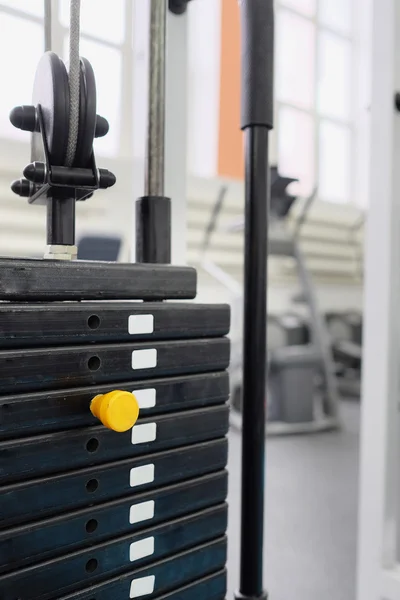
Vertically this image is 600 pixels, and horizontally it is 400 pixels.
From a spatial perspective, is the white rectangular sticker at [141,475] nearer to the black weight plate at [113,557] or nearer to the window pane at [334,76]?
the black weight plate at [113,557]

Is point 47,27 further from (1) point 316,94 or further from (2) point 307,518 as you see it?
(1) point 316,94

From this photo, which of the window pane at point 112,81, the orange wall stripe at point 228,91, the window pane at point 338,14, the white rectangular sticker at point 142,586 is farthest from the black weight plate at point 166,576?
the window pane at point 338,14

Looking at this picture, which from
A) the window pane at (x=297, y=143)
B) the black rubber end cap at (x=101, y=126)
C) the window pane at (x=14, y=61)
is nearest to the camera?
the black rubber end cap at (x=101, y=126)

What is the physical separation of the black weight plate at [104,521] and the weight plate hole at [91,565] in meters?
0.02

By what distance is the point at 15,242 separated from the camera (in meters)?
2.75

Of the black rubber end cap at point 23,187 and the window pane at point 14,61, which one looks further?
the window pane at point 14,61

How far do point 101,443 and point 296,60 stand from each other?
15.8ft

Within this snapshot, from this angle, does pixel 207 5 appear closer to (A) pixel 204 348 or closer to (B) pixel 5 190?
(B) pixel 5 190

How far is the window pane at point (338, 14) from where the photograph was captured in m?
4.79

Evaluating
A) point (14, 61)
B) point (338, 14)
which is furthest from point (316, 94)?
point (14, 61)

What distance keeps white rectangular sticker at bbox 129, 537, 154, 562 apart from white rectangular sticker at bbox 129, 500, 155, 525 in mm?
21

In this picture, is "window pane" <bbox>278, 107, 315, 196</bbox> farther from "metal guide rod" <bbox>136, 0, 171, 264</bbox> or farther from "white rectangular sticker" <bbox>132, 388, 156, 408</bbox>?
"white rectangular sticker" <bbox>132, 388, 156, 408</bbox>

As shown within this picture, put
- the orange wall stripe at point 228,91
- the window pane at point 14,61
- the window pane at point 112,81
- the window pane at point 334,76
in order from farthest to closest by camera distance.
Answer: the window pane at point 334,76
the orange wall stripe at point 228,91
the window pane at point 112,81
the window pane at point 14,61

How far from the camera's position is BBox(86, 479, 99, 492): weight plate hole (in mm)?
459
